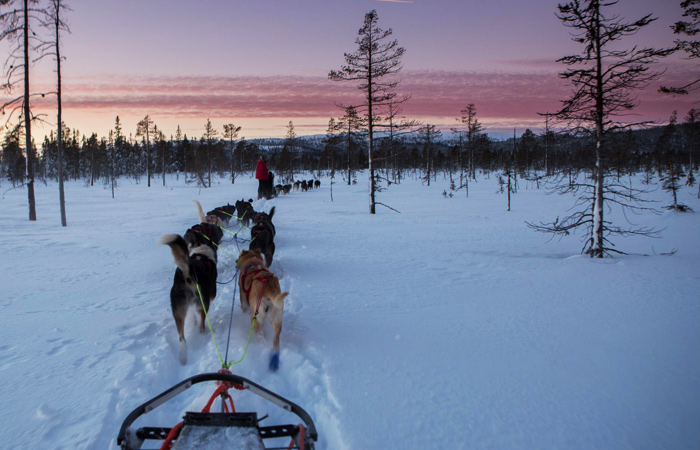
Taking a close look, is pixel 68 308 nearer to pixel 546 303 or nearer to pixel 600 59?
pixel 546 303

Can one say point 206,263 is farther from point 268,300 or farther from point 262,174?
point 262,174

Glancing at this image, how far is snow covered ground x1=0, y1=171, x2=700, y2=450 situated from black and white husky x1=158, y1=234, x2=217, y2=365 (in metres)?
0.30

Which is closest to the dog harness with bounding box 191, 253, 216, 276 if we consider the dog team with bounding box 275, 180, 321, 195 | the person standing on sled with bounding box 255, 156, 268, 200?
the person standing on sled with bounding box 255, 156, 268, 200

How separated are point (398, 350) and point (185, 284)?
7.26 ft

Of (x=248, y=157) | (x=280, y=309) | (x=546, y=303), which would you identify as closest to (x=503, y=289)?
(x=546, y=303)

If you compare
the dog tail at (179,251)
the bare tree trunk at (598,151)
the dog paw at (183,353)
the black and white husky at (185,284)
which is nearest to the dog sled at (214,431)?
the dog paw at (183,353)

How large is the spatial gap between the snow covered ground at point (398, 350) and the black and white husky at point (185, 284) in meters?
0.30

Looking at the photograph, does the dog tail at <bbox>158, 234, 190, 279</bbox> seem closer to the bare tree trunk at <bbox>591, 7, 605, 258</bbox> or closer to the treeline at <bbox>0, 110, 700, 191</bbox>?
the bare tree trunk at <bbox>591, 7, 605, 258</bbox>

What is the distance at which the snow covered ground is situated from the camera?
8.04 ft

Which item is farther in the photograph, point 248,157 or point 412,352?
point 248,157

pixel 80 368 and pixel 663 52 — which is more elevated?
pixel 663 52

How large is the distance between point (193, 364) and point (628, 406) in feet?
11.6

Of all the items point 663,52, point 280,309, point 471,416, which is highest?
point 663,52

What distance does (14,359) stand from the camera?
A: 3209mm
